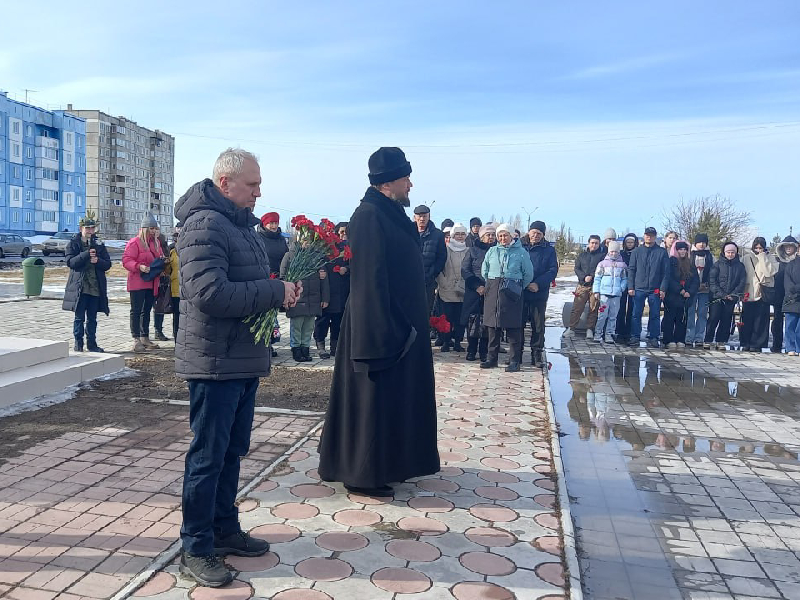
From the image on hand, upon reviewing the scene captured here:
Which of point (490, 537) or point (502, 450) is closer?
point (490, 537)

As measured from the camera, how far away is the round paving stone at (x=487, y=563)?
317 centimetres

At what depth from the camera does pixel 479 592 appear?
297 centimetres

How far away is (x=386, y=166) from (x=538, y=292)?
18.4 ft

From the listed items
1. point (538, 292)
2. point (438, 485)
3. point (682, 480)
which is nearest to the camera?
point (438, 485)

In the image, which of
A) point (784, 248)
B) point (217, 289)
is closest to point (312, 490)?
point (217, 289)

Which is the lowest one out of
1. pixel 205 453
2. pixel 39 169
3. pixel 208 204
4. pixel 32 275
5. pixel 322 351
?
pixel 322 351

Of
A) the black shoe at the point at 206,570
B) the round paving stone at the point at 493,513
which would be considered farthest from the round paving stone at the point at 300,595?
the round paving stone at the point at 493,513

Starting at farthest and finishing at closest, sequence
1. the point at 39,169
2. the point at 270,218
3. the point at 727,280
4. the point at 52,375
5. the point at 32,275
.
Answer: the point at 39,169, the point at 32,275, the point at 727,280, the point at 270,218, the point at 52,375

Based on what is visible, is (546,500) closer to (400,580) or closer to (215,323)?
(400,580)

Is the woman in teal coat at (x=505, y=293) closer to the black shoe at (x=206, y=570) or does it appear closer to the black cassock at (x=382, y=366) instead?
the black cassock at (x=382, y=366)

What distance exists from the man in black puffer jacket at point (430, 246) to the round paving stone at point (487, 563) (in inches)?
246

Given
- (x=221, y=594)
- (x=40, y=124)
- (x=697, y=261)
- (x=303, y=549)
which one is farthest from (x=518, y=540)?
(x=40, y=124)

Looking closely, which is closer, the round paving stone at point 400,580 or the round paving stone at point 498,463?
the round paving stone at point 400,580

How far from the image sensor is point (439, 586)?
118 inches
